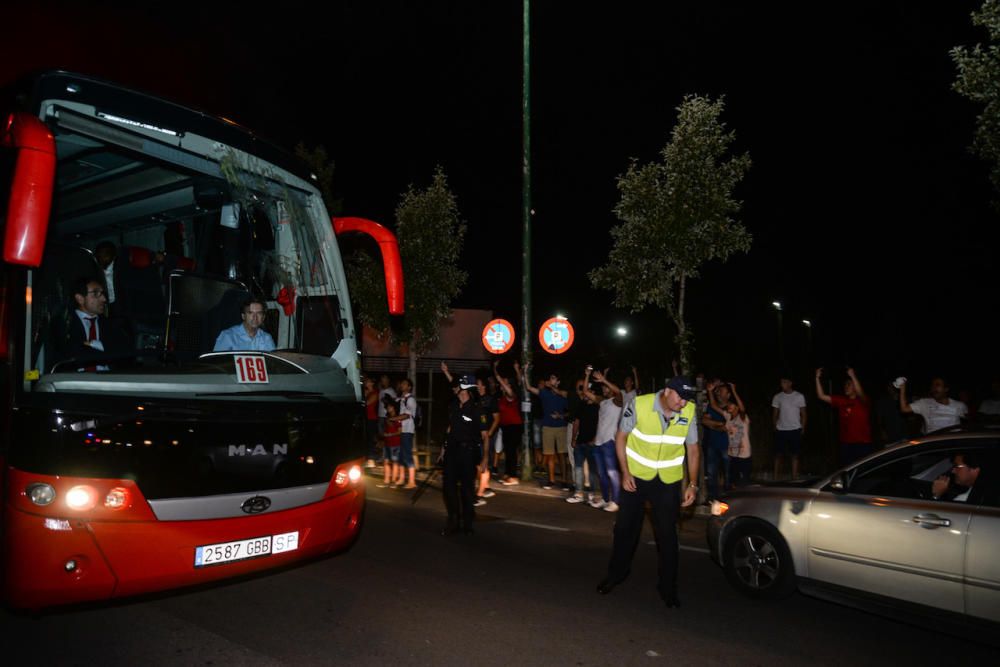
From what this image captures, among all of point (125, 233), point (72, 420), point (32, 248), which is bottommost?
point (72, 420)

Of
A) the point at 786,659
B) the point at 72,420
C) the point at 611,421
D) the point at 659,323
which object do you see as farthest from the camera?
the point at 659,323

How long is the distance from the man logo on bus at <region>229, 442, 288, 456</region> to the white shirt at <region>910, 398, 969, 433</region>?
27.7 ft

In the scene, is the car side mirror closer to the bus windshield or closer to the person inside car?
the person inside car

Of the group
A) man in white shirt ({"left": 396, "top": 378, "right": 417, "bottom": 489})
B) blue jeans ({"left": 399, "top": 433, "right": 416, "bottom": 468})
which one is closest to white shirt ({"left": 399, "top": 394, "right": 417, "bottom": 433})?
man in white shirt ({"left": 396, "top": 378, "right": 417, "bottom": 489})

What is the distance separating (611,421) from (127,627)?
687cm

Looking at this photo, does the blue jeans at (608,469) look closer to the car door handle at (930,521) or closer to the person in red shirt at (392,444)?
the person in red shirt at (392,444)

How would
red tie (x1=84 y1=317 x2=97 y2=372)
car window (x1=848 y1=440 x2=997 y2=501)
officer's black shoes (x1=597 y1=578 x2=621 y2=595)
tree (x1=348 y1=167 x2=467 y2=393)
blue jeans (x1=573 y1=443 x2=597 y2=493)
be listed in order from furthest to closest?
tree (x1=348 y1=167 x2=467 y2=393) < blue jeans (x1=573 y1=443 x2=597 y2=493) < officer's black shoes (x1=597 y1=578 x2=621 y2=595) < car window (x1=848 y1=440 x2=997 y2=501) < red tie (x1=84 y1=317 x2=97 y2=372)

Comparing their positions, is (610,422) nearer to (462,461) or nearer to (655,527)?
(462,461)

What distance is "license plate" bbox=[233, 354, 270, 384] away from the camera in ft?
14.9

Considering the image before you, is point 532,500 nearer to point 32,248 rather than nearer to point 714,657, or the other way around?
point 714,657

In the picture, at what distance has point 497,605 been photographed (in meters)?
5.40

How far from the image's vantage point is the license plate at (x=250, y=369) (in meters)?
4.53

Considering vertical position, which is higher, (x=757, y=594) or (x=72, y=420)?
(x=72, y=420)

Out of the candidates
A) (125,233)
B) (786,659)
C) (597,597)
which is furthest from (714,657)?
(125,233)
